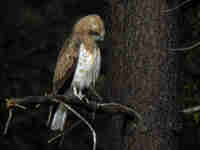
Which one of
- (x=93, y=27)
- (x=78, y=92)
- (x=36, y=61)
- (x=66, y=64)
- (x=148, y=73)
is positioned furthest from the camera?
(x=36, y=61)

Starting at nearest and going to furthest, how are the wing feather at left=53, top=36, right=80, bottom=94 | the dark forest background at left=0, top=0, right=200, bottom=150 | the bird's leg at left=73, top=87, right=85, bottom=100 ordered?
the wing feather at left=53, top=36, right=80, bottom=94 → the bird's leg at left=73, top=87, right=85, bottom=100 → the dark forest background at left=0, top=0, right=200, bottom=150

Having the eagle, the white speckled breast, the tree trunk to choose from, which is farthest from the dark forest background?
the tree trunk

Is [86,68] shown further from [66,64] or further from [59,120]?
[59,120]

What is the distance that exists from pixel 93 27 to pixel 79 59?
374mm

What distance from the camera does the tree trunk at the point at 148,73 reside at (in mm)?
3539

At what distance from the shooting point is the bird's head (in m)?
4.75

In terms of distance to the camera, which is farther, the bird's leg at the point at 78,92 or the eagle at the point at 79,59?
the bird's leg at the point at 78,92

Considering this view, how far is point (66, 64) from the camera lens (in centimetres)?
467

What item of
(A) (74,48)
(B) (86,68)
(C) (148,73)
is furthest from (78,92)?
(C) (148,73)

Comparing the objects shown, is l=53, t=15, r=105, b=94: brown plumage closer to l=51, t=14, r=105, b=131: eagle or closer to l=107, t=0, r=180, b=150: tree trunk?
l=51, t=14, r=105, b=131: eagle

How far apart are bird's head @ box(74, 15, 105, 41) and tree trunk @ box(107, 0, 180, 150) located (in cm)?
105

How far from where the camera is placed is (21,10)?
28.3ft

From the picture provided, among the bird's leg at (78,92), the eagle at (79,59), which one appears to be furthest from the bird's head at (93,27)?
the bird's leg at (78,92)

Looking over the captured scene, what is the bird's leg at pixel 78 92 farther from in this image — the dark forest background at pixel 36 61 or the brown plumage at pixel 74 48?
the dark forest background at pixel 36 61
